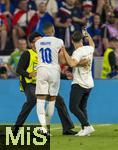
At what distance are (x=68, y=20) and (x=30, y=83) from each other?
23.1ft

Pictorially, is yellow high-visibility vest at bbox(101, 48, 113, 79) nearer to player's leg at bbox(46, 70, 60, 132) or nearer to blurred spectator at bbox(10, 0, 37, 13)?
blurred spectator at bbox(10, 0, 37, 13)

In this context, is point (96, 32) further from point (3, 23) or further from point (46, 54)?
point (46, 54)

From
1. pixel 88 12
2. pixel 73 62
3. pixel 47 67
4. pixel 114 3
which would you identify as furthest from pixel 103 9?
pixel 47 67

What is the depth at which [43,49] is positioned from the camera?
14.5m

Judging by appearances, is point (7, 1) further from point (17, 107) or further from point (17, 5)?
point (17, 107)

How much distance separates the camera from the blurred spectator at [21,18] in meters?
21.7

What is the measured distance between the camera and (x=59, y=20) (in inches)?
868

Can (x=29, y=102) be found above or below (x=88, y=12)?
below

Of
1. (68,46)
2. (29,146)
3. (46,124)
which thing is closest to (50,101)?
(46,124)

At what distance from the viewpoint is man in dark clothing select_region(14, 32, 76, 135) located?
1496cm

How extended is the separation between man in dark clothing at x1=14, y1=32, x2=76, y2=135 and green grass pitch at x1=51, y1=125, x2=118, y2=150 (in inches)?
13.7

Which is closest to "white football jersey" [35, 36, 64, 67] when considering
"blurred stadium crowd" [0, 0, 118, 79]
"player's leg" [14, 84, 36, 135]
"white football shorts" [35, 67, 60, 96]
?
"white football shorts" [35, 67, 60, 96]

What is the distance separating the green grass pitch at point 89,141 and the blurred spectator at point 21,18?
585 centimetres

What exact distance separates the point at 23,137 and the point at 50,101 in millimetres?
1274
